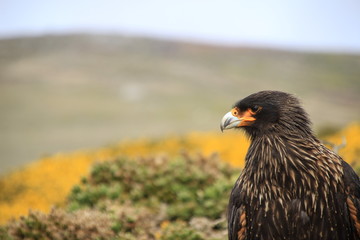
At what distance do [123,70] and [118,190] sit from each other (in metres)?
18.9

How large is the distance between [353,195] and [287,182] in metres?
0.54

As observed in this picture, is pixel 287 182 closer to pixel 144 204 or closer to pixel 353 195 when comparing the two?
pixel 353 195

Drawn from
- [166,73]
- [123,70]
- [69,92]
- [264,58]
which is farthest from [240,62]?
[69,92]

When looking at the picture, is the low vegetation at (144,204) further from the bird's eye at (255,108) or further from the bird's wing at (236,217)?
the bird's eye at (255,108)

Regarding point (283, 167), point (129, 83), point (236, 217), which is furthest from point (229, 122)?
point (129, 83)

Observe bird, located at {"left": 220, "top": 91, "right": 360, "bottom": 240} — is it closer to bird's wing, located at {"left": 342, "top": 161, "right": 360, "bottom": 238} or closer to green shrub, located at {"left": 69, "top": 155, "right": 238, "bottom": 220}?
bird's wing, located at {"left": 342, "top": 161, "right": 360, "bottom": 238}

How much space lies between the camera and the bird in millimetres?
3529

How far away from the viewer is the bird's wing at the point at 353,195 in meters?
3.53

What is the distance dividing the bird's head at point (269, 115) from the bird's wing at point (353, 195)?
50cm

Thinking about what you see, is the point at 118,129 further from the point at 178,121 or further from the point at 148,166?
the point at 148,166

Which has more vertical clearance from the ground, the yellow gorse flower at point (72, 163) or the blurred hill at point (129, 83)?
the blurred hill at point (129, 83)

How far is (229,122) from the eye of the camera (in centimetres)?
382

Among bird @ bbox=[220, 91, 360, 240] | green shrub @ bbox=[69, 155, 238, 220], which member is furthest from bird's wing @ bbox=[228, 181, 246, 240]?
green shrub @ bbox=[69, 155, 238, 220]

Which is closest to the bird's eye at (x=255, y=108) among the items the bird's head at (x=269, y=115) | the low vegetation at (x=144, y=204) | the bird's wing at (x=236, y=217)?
the bird's head at (x=269, y=115)
